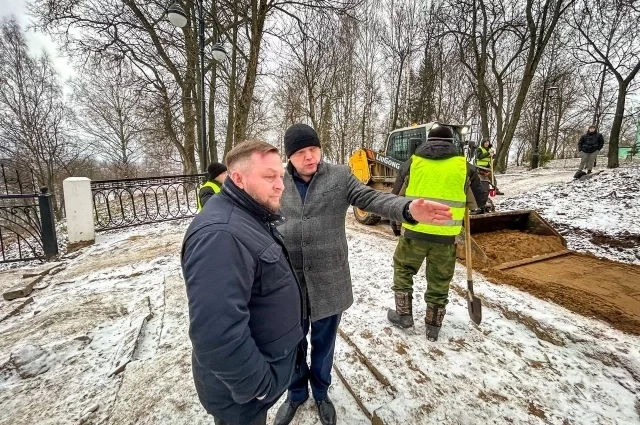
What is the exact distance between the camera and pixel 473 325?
2848 millimetres

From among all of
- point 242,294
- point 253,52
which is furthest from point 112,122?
point 242,294

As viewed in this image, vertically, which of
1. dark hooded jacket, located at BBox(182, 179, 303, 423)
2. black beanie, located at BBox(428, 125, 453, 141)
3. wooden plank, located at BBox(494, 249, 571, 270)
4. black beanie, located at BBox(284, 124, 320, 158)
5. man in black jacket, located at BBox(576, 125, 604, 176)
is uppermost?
man in black jacket, located at BBox(576, 125, 604, 176)

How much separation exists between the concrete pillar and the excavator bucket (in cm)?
761

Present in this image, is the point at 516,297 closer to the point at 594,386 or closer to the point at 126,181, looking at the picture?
the point at 594,386

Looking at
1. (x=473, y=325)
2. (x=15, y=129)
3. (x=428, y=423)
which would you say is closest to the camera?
(x=428, y=423)

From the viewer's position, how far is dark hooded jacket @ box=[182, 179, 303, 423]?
90 cm

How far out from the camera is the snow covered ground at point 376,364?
6.32 ft

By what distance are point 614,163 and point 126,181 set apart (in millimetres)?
17997

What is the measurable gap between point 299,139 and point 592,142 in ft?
43.9

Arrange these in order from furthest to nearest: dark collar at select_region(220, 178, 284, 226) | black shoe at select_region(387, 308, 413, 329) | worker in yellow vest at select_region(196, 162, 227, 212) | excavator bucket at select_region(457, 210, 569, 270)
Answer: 1. excavator bucket at select_region(457, 210, 569, 270)
2. worker in yellow vest at select_region(196, 162, 227, 212)
3. black shoe at select_region(387, 308, 413, 329)
4. dark collar at select_region(220, 178, 284, 226)

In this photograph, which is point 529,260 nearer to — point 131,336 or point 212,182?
point 212,182

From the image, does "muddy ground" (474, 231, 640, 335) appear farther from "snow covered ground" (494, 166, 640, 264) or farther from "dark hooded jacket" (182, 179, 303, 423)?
"dark hooded jacket" (182, 179, 303, 423)

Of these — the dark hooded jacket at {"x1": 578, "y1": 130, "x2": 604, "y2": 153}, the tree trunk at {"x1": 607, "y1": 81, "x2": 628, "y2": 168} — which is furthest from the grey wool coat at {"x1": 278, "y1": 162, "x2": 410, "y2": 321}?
the tree trunk at {"x1": 607, "y1": 81, "x2": 628, "y2": 168}

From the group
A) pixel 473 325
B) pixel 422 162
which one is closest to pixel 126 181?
pixel 422 162
